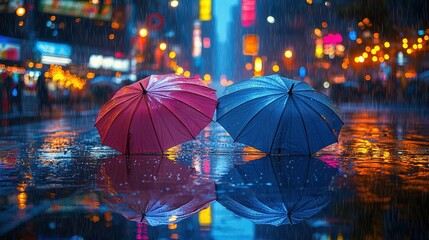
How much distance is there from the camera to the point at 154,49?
116m

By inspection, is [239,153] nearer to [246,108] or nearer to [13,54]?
[246,108]

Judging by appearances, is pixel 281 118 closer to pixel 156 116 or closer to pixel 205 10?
pixel 156 116

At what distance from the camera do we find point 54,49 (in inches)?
2842

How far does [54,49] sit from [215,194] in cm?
6558

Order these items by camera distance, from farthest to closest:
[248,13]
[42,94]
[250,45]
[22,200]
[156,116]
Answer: [248,13] < [250,45] < [42,94] < [156,116] < [22,200]

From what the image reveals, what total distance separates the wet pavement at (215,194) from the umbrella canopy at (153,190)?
1 centimetres

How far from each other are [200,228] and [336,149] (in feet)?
28.6

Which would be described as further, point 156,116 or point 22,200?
point 156,116

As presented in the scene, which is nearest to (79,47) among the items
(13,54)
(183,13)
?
(13,54)

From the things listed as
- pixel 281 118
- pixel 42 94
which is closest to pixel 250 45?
pixel 42 94

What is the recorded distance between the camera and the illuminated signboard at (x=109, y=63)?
3296 inches

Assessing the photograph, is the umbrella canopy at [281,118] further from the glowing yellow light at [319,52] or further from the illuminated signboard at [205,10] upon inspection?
the illuminated signboard at [205,10]

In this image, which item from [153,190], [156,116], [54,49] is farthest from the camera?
[54,49]

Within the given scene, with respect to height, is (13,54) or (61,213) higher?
(13,54)
